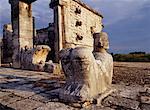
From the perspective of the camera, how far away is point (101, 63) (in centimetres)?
366

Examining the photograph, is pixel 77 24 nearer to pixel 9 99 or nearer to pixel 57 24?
pixel 57 24

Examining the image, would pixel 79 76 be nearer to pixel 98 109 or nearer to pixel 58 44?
pixel 98 109

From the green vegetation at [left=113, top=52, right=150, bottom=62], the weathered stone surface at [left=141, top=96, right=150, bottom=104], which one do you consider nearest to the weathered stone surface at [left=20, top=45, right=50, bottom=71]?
the weathered stone surface at [left=141, top=96, right=150, bottom=104]

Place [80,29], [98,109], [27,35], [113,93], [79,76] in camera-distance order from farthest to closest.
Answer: [80,29] < [27,35] < [113,93] < [79,76] < [98,109]

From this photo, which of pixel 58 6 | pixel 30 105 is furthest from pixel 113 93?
pixel 58 6

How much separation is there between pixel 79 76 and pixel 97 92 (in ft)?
1.47

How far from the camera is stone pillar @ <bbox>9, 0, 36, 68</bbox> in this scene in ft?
36.9

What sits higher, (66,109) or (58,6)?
(58,6)

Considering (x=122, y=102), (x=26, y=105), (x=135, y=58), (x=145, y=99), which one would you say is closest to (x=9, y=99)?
(x=26, y=105)

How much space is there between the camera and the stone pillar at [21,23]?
443 inches

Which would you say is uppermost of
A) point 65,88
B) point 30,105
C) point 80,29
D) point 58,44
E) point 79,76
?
point 80,29

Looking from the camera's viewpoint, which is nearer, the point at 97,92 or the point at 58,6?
the point at 97,92

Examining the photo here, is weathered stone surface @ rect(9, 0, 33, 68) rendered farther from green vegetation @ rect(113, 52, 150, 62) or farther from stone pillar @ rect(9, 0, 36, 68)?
green vegetation @ rect(113, 52, 150, 62)

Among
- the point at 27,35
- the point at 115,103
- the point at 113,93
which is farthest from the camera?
the point at 27,35
